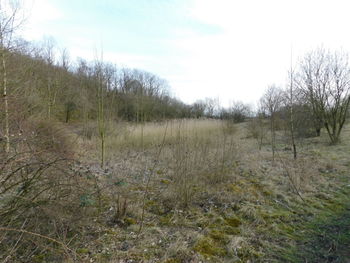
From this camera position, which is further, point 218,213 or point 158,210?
point 158,210

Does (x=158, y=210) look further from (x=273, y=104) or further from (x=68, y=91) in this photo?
(x=68, y=91)

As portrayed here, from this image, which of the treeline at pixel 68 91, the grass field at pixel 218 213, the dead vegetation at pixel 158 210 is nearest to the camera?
the dead vegetation at pixel 158 210

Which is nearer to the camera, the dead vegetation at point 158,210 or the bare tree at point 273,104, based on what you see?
the dead vegetation at point 158,210

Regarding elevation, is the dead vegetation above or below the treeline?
below

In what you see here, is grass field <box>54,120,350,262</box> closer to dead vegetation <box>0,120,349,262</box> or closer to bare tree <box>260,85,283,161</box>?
dead vegetation <box>0,120,349,262</box>

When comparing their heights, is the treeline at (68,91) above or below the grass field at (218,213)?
above

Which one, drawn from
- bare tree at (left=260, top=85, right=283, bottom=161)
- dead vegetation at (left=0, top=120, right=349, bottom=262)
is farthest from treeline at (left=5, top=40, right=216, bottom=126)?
bare tree at (left=260, top=85, right=283, bottom=161)

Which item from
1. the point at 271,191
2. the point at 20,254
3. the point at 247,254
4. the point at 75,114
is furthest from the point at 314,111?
the point at 75,114

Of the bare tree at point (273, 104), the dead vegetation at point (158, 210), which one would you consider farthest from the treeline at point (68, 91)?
the bare tree at point (273, 104)

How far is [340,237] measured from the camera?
2.61 meters

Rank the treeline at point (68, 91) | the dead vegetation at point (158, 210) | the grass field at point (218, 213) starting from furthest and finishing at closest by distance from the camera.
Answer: the treeline at point (68, 91) < the grass field at point (218, 213) < the dead vegetation at point (158, 210)

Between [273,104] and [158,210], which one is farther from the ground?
[273,104]

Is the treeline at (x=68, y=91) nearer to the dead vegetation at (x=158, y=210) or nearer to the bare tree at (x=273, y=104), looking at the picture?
the dead vegetation at (x=158, y=210)

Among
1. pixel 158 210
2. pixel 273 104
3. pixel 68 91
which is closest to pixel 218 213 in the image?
pixel 158 210
